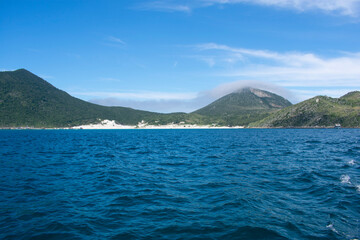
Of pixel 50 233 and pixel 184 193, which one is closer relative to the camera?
pixel 50 233

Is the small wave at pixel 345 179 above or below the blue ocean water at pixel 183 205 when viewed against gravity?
above

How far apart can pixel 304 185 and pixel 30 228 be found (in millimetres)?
20392

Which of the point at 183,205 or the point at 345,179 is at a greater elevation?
the point at 345,179

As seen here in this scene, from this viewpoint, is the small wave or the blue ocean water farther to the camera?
the small wave

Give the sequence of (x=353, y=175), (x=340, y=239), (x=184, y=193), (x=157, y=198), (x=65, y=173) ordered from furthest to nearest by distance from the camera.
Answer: (x=65, y=173) → (x=353, y=175) → (x=184, y=193) → (x=157, y=198) → (x=340, y=239)

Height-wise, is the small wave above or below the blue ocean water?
above

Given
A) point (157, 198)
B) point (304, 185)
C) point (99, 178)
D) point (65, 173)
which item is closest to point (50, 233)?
point (157, 198)

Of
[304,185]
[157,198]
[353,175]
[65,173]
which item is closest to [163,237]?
[157,198]

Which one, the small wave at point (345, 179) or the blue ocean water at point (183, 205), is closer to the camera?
the blue ocean water at point (183, 205)

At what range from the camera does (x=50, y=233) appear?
1116cm

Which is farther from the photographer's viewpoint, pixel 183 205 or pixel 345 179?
pixel 345 179

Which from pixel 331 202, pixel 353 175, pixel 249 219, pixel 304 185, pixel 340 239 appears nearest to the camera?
pixel 340 239

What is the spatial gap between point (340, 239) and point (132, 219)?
34.4 ft

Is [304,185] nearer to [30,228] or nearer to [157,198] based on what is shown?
[157,198]
